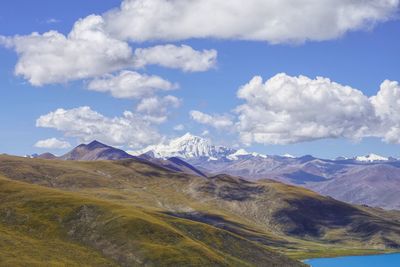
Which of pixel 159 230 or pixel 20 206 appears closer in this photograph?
pixel 159 230

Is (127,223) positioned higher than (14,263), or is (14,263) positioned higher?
(127,223)

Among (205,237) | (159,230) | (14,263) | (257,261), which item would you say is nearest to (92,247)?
(159,230)

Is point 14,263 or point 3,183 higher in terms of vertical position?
point 3,183

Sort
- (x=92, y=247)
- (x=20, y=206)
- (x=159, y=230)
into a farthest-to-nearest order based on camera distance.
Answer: (x=20, y=206), (x=159, y=230), (x=92, y=247)

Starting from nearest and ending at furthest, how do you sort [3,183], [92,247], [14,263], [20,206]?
[14,263]
[92,247]
[20,206]
[3,183]

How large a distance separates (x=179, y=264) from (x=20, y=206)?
55.0 meters

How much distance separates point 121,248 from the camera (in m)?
134

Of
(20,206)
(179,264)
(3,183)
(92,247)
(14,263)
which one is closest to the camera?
(14,263)

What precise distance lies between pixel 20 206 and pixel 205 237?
51789 millimetres

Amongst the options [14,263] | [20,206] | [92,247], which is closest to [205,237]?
[92,247]

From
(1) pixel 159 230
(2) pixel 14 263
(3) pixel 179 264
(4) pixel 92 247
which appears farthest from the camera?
(1) pixel 159 230

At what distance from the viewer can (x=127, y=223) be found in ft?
479

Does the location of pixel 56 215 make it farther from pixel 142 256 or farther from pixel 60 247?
pixel 142 256

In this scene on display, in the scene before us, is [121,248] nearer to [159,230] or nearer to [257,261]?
[159,230]
